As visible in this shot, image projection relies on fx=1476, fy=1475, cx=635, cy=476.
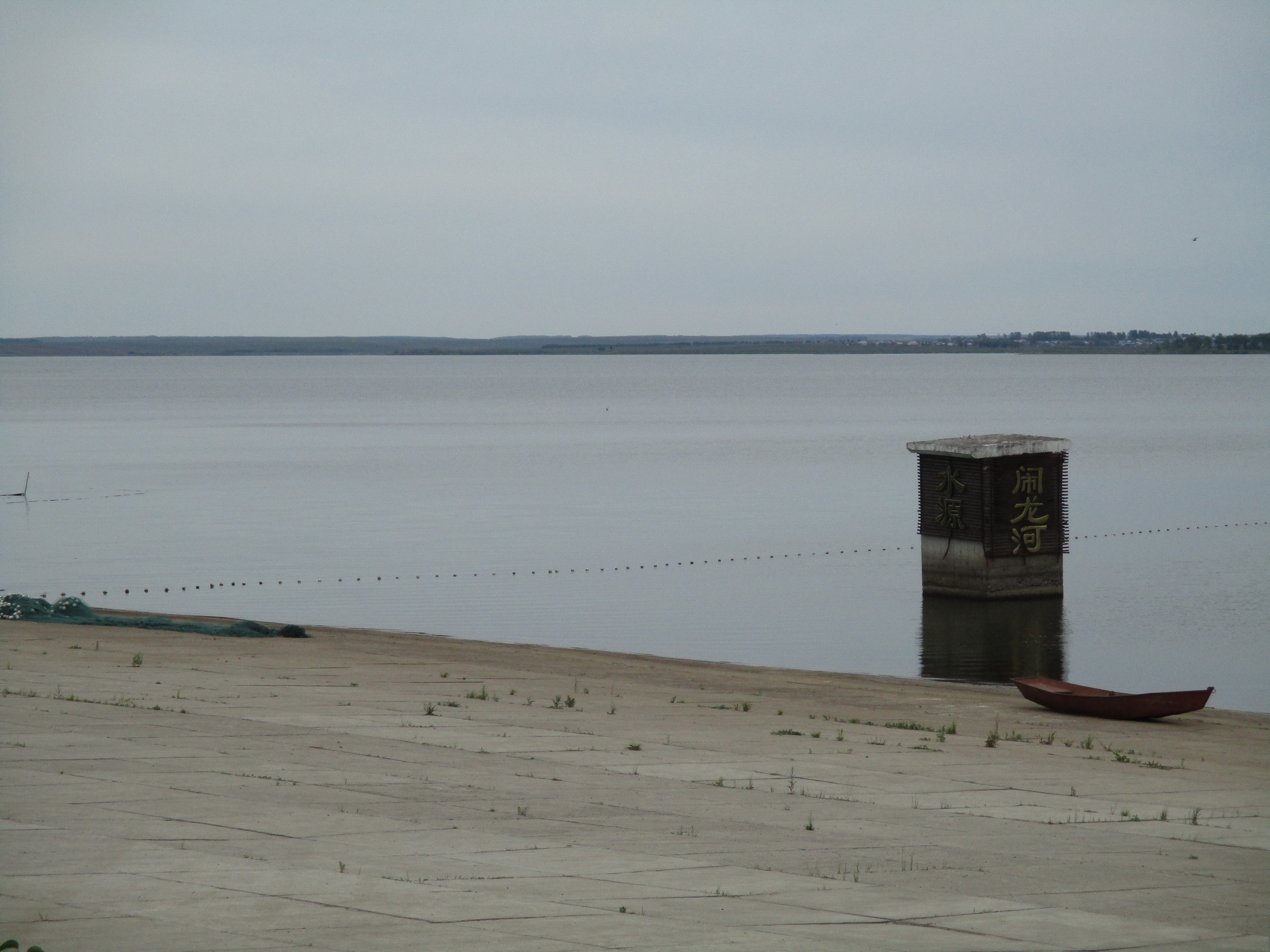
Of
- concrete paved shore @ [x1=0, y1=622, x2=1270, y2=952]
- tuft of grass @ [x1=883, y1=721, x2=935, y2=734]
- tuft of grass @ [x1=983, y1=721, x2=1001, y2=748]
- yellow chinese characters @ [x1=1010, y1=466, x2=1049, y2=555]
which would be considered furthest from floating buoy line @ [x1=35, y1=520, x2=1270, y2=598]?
tuft of grass @ [x1=983, y1=721, x2=1001, y2=748]

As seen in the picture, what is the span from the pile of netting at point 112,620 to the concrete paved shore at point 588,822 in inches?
201

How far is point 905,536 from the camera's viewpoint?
51.6 metres

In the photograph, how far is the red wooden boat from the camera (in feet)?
66.0

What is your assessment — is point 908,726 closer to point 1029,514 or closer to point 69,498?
point 1029,514

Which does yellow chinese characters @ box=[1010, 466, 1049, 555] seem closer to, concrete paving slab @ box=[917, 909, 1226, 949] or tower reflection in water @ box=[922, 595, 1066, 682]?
tower reflection in water @ box=[922, 595, 1066, 682]

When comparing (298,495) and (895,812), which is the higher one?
(298,495)

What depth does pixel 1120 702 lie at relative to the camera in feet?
66.5

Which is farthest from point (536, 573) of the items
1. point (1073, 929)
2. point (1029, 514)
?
point (1073, 929)

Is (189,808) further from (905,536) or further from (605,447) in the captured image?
(605,447)

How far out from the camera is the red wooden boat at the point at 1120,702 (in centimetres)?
2011

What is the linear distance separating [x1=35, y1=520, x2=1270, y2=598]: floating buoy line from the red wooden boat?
22417 mm

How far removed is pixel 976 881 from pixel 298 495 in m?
58.6

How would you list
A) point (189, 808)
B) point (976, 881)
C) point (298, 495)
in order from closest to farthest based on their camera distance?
point (976, 881) < point (189, 808) < point (298, 495)

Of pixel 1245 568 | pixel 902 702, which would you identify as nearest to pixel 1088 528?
pixel 1245 568
